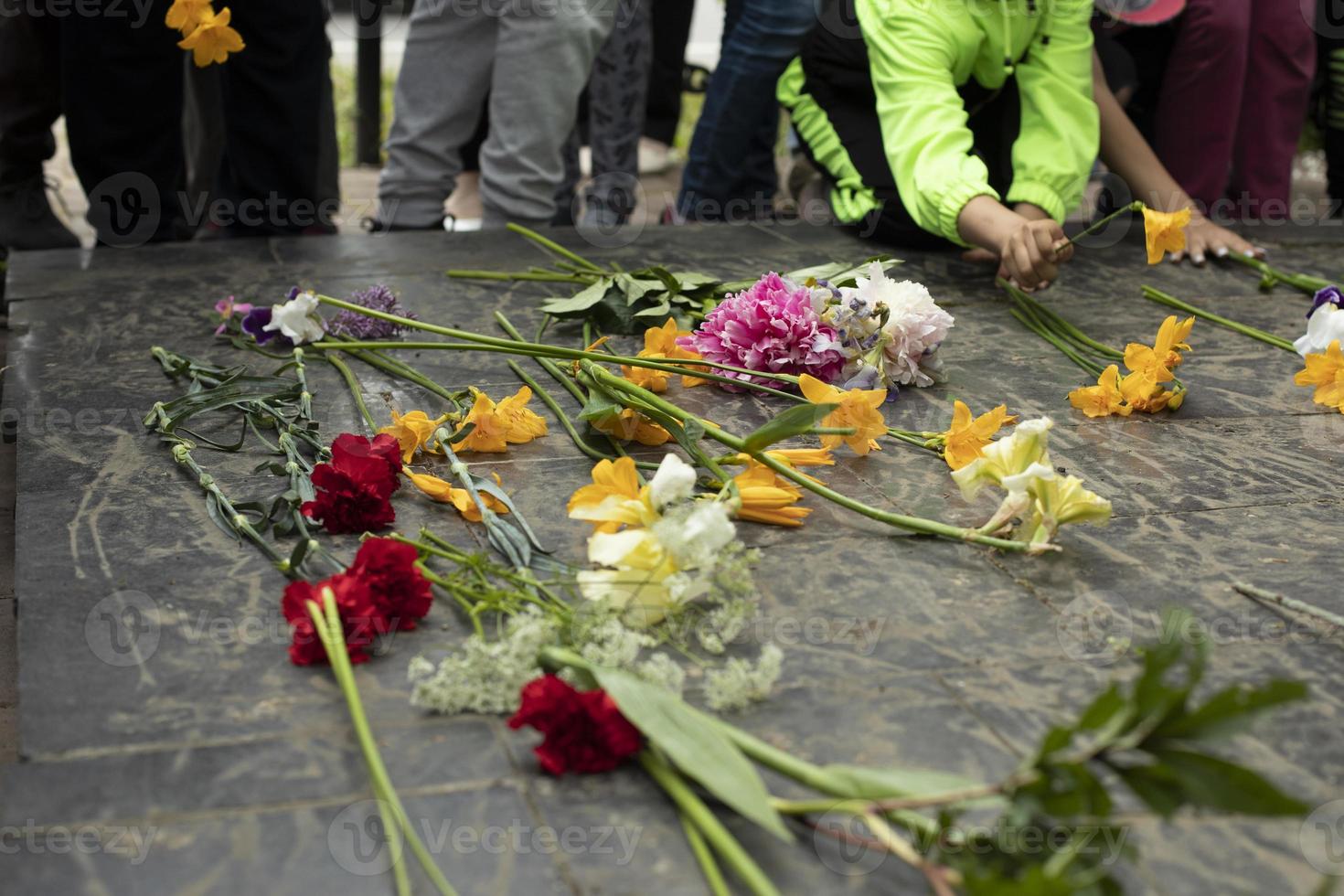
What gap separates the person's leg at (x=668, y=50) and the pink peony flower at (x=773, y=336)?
10.1 ft

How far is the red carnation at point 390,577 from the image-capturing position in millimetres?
1227

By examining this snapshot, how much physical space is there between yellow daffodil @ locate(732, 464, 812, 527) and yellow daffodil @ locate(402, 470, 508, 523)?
0.26 m

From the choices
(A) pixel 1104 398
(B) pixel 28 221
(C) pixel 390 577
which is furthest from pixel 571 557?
(B) pixel 28 221

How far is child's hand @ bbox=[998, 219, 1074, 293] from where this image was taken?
230 cm

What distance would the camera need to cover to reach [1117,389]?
6.50 feet

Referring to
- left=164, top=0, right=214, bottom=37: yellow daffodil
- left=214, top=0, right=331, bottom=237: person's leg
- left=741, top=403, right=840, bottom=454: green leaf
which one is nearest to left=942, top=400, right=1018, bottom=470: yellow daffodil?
left=741, top=403, right=840, bottom=454: green leaf

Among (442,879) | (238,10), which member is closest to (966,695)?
(442,879)

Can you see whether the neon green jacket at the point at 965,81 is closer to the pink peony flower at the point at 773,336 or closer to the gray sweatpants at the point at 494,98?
the gray sweatpants at the point at 494,98

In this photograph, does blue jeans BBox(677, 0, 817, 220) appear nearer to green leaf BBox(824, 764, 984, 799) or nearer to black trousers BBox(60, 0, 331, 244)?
black trousers BBox(60, 0, 331, 244)

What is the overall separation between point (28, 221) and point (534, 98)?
3.79 feet

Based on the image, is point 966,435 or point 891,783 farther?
point 966,435

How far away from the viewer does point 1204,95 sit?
3553 mm

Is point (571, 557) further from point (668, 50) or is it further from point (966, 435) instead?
point (668, 50)

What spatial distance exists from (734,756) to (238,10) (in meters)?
2.45
